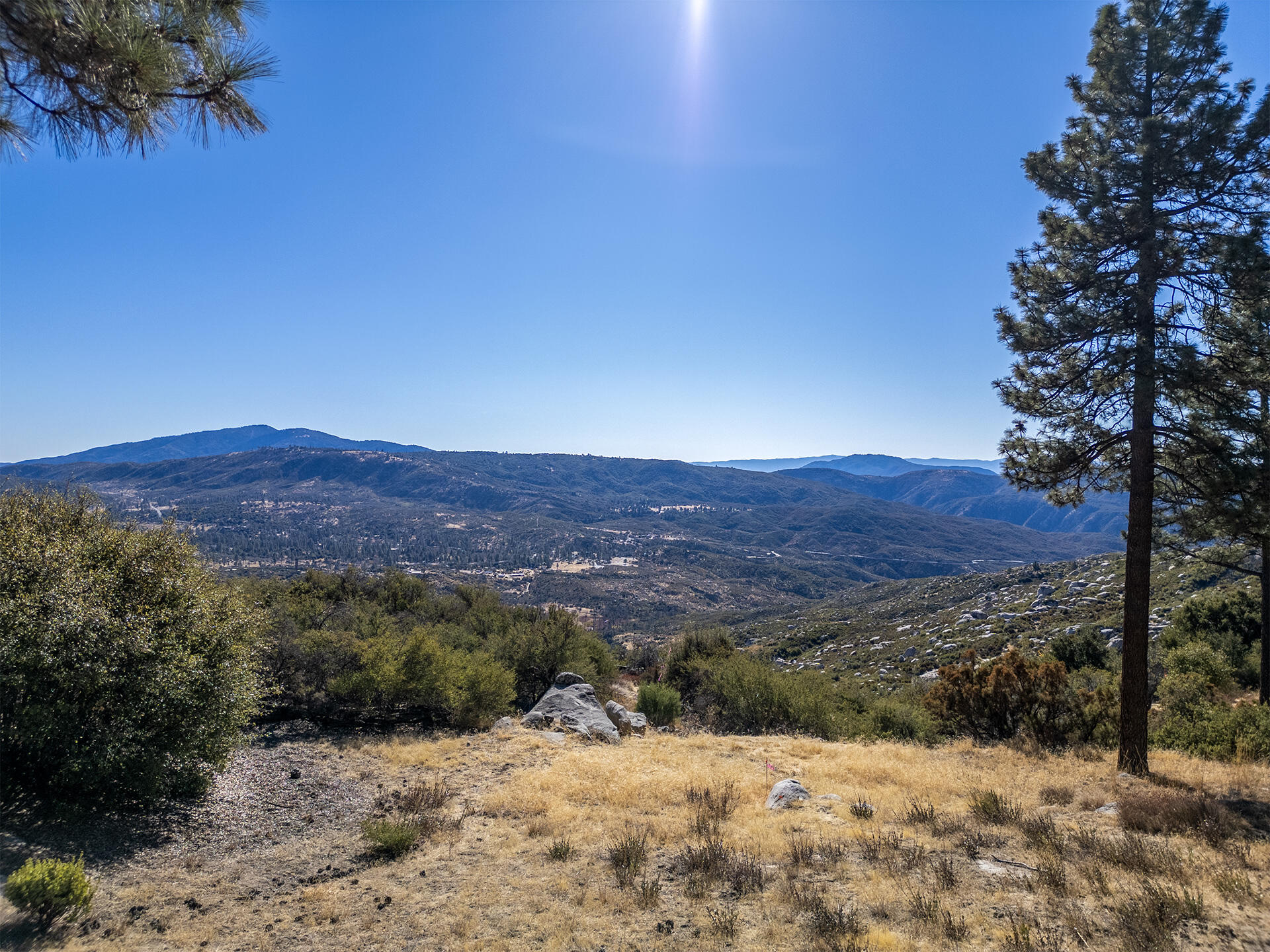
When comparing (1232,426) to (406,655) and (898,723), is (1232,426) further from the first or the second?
(406,655)

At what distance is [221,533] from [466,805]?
201m

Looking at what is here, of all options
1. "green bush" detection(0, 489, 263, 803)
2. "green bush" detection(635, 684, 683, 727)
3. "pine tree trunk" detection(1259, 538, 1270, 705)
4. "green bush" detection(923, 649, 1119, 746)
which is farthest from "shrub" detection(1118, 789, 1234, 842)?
"green bush" detection(635, 684, 683, 727)

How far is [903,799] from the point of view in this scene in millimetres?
8852

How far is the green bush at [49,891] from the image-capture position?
15.7ft

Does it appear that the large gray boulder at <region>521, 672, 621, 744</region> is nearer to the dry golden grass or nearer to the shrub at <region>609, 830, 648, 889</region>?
the dry golden grass

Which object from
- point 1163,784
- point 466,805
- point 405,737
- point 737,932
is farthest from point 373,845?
point 1163,784

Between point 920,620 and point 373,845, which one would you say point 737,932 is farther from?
point 920,620

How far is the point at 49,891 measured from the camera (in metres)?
4.86

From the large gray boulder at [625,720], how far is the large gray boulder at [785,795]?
322 inches

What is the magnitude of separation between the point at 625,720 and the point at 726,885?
1235 centimetres

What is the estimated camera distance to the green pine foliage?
14.6m

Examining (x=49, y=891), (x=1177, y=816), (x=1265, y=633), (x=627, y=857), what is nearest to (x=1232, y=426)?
(x=1177, y=816)

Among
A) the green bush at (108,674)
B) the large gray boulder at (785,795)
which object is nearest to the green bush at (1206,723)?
the large gray boulder at (785,795)

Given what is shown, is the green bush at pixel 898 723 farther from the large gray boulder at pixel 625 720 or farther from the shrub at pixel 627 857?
the shrub at pixel 627 857
